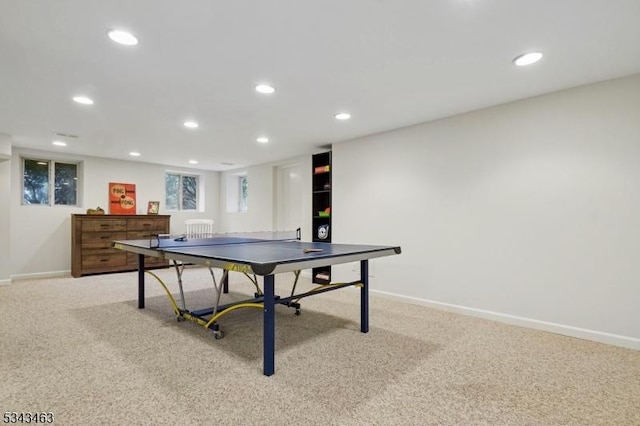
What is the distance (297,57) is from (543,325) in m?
3.25

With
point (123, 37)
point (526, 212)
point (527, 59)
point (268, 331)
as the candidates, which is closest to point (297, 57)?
point (123, 37)

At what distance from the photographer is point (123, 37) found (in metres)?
2.09

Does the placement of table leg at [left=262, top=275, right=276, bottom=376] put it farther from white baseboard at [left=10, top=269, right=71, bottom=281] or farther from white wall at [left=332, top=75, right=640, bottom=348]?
white baseboard at [left=10, top=269, right=71, bottom=281]

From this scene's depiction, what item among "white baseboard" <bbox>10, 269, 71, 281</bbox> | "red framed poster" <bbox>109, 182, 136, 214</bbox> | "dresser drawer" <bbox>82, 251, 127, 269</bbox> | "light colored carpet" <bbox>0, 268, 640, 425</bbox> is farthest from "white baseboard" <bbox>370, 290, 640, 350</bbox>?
"white baseboard" <bbox>10, 269, 71, 281</bbox>

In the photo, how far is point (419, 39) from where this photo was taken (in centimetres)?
213

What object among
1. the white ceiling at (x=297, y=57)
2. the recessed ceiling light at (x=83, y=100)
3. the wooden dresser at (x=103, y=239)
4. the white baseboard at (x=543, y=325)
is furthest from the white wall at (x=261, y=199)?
the recessed ceiling light at (x=83, y=100)

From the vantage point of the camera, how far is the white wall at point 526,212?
271cm

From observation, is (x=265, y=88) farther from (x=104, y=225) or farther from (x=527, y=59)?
(x=104, y=225)

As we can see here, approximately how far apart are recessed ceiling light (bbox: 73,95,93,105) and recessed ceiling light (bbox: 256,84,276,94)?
175 centimetres

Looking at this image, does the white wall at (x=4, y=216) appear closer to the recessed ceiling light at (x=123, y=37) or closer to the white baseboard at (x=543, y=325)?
the recessed ceiling light at (x=123, y=37)

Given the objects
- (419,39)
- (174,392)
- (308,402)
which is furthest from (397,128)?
(174,392)

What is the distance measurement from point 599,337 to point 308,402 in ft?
8.66

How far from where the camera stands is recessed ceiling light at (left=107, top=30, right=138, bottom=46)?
2.03m

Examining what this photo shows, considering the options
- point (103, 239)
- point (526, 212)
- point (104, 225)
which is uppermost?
point (526, 212)
